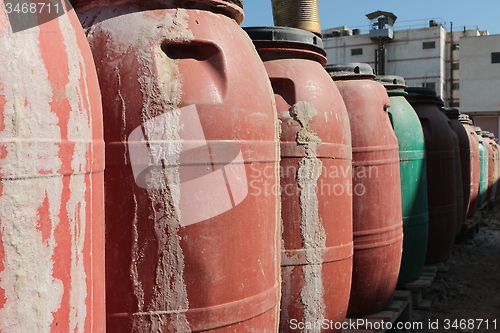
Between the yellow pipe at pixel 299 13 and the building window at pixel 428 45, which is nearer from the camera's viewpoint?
the yellow pipe at pixel 299 13

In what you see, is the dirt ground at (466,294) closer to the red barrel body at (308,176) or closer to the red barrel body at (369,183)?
the red barrel body at (369,183)

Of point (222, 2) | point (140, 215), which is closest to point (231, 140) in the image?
point (140, 215)

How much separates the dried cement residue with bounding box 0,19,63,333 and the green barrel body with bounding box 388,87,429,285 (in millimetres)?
3579

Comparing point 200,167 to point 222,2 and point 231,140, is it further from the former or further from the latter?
point 222,2

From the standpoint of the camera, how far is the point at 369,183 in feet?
12.6

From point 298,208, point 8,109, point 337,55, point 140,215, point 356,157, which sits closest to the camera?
point 8,109

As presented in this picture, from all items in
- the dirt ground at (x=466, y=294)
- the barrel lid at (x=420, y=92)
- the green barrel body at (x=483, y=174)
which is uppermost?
the barrel lid at (x=420, y=92)

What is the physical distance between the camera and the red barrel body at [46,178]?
4.33 feet

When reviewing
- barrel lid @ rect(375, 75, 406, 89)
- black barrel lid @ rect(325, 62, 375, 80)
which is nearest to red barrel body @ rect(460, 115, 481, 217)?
barrel lid @ rect(375, 75, 406, 89)

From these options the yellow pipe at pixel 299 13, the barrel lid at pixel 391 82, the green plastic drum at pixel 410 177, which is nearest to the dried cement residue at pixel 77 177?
the yellow pipe at pixel 299 13

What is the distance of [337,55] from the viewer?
31891 mm

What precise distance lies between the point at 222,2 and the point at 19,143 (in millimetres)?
1236

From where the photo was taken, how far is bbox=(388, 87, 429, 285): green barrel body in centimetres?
462

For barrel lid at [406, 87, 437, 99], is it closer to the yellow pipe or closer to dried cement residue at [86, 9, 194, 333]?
the yellow pipe
